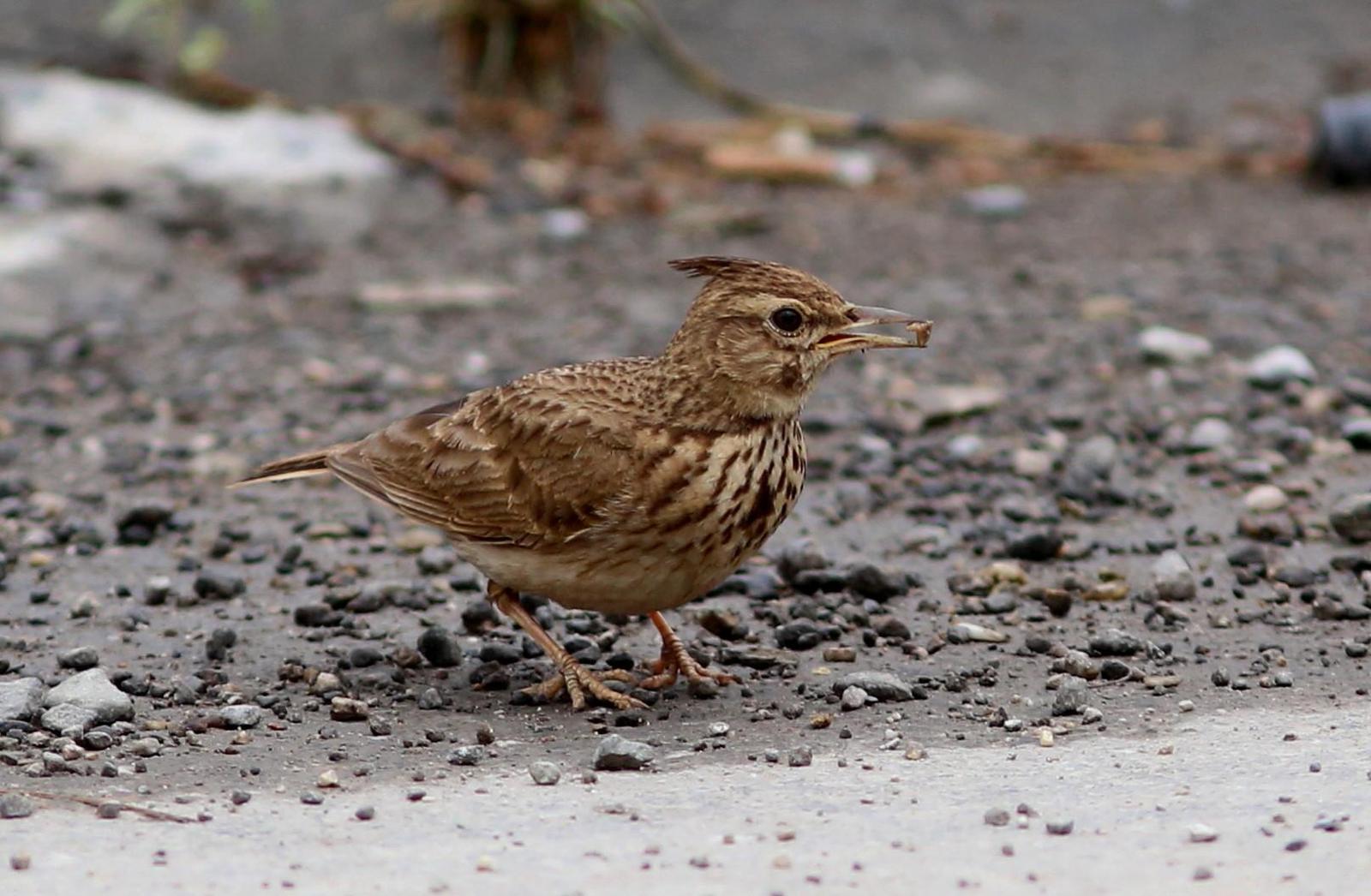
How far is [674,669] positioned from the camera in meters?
5.53

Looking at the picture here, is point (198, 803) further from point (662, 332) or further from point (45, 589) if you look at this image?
point (662, 332)

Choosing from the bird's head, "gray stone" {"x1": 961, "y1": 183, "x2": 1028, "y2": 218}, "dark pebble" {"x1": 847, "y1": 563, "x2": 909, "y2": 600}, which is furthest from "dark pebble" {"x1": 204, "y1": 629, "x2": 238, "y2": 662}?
"gray stone" {"x1": 961, "y1": 183, "x2": 1028, "y2": 218}

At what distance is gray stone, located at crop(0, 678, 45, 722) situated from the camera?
500 centimetres

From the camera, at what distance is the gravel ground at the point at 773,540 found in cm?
485

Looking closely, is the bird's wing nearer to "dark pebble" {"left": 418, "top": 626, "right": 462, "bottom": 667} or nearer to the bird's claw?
"dark pebble" {"left": 418, "top": 626, "right": 462, "bottom": 667}

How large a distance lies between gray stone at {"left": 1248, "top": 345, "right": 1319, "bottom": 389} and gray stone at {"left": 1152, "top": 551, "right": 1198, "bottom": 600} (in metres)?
1.70

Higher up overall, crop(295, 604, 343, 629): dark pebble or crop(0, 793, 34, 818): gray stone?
crop(0, 793, 34, 818): gray stone

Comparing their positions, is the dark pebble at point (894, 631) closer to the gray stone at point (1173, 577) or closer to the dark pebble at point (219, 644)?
the gray stone at point (1173, 577)

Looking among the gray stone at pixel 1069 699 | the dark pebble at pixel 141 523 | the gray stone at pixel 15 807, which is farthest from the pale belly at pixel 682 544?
the dark pebble at pixel 141 523

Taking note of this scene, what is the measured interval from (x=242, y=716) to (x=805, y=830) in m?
1.68

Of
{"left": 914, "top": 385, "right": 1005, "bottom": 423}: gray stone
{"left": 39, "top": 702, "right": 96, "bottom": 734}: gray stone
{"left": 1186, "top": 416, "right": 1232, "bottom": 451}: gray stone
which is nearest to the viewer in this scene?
{"left": 39, "top": 702, "right": 96, "bottom": 734}: gray stone

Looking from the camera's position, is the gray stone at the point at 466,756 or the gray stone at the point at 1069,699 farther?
the gray stone at the point at 1069,699

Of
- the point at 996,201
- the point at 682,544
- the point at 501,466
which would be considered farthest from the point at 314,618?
the point at 996,201

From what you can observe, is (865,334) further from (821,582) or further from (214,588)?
(214,588)
